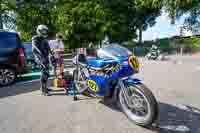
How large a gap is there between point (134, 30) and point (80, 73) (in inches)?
1216

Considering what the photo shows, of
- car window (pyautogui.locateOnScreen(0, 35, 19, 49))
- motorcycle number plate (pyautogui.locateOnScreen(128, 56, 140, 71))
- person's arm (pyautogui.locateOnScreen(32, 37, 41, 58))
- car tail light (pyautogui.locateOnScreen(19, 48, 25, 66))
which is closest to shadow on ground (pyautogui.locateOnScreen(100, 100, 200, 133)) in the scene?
motorcycle number plate (pyautogui.locateOnScreen(128, 56, 140, 71))

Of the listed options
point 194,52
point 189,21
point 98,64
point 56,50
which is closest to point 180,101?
point 98,64

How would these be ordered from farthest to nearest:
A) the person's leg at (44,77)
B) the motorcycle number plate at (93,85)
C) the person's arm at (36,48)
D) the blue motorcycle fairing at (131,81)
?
the person's leg at (44,77)
the person's arm at (36,48)
the motorcycle number plate at (93,85)
the blue motorcycle fairing at (131,81)

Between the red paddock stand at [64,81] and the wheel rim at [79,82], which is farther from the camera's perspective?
the red paddock stand at [64,81]

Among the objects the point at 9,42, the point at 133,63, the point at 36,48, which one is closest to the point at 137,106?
the point at 133,63

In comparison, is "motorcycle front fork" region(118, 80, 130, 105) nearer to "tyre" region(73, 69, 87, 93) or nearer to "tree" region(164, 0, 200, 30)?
"tyre" region(73, 69, 87, 93)

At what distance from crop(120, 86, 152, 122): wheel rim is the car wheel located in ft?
17.4

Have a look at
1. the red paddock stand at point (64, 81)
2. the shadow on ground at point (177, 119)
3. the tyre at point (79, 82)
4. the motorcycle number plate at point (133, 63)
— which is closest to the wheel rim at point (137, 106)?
the shadow on ground at point (177, 119)

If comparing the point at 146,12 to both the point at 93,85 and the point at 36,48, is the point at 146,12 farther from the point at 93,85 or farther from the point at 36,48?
the point at 93,85

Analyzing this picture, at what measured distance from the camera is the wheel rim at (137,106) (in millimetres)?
4422

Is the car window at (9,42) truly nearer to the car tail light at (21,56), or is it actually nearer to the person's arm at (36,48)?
the car tail light at (21,56)

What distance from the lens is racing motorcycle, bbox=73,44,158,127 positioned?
442 cm

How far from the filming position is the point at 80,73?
614 cm

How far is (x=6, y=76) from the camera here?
8.82 m
